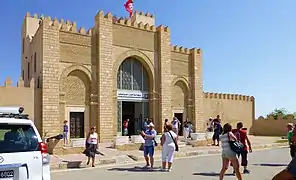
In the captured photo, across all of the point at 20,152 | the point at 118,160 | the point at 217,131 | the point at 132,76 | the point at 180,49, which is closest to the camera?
the point at 20,152

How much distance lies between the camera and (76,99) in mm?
24453

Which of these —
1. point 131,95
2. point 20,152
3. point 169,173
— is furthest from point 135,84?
point 20,152

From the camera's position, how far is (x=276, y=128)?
40688 mm

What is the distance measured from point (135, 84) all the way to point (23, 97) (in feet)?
30.7

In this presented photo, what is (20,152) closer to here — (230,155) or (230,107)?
(230,155)

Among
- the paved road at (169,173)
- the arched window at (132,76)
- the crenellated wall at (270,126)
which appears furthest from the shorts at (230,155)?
the crenellated wall at (270,126)

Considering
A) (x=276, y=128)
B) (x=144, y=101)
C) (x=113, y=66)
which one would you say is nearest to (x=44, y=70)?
(x=113, y=66)

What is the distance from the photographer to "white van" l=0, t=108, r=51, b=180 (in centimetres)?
480

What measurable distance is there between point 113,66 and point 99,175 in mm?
15601

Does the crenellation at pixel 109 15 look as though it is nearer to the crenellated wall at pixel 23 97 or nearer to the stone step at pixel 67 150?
the crenellated wall at pixel 23 97

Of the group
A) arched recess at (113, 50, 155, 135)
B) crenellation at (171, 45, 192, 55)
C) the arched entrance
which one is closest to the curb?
arched recess at (113, 50, 155, 135)

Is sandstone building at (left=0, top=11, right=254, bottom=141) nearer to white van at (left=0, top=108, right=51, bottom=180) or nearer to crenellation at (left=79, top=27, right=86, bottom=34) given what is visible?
crenellation at (left=79, top=27, right=86, bottom=34)

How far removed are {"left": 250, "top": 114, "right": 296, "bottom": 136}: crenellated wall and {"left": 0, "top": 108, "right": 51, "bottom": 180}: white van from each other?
124 feet

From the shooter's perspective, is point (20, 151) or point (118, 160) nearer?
point (20, 151)
